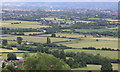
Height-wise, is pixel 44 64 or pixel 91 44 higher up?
pixel 44 64

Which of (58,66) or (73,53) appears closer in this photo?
(58,66)

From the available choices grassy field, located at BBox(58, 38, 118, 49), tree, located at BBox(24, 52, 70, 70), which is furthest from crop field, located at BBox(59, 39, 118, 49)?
tree, located at BBox(24, 52, 70, 70)

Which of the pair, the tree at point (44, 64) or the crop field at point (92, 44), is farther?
the crop field at point (92, 44)

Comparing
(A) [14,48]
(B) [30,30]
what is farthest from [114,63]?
(B) [30,30]

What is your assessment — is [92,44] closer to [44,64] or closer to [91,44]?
[91,44]

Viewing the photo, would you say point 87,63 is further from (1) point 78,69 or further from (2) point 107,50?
(2) point 107,50

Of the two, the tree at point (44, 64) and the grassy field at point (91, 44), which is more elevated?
the tree at point (44, 64)

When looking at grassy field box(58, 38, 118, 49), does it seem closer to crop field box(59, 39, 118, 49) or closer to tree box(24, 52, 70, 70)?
crop field box(59, 39, 118, 49)

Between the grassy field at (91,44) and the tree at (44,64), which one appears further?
the grassy field at (91,44)

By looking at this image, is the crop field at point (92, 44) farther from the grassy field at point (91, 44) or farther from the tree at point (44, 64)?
the tree at point (44, 64)

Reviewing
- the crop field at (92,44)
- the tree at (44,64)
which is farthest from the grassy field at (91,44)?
the tree at (44,64)

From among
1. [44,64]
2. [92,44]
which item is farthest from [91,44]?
[44,64]
